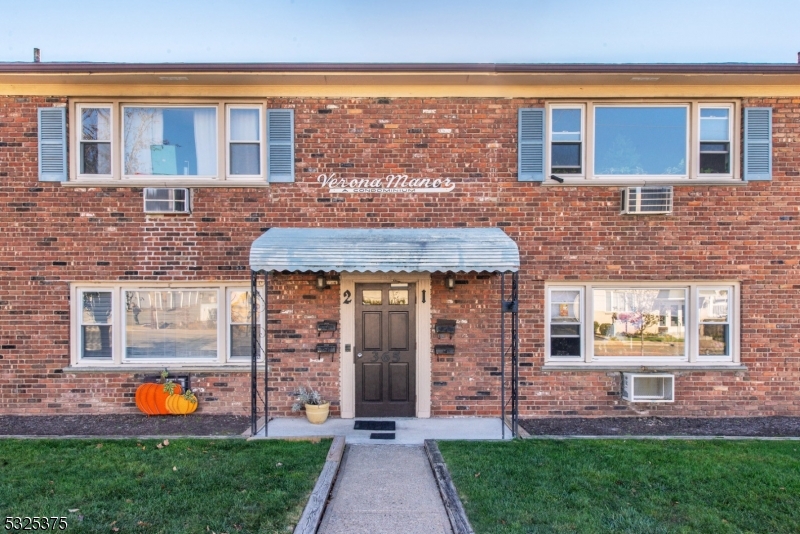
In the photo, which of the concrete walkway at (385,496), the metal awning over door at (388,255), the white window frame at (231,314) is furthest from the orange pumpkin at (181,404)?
the concrete walkway at (385,496)

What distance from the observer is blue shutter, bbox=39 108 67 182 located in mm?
7535

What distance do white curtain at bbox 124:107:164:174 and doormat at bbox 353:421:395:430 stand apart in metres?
5.49

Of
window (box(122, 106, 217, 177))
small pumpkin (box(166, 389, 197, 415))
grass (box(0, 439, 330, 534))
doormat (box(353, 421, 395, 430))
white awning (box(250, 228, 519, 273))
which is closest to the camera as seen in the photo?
grass (box(0, 439, 330, 534))

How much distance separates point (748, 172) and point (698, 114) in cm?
126

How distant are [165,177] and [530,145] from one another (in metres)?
6.18

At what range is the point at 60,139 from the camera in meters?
7.54

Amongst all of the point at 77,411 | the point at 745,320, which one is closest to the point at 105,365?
the point at 77,411

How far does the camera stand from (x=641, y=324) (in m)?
7.88

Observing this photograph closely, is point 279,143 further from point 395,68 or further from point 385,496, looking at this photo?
point 385,496

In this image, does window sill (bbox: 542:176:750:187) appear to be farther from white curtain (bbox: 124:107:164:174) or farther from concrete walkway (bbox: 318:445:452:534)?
white curtain (bbox: 124:107:164:174)

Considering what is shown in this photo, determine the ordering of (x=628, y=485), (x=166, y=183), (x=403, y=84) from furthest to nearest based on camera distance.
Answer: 1. (x=166, y=183)
2. (x=403, y=84)
3. (x=628, y=485)

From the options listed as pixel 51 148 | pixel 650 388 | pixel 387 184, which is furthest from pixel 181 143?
pixel 650 388

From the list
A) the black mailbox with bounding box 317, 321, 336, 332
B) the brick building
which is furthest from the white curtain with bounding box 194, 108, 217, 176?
the black mailbox with bounding box 317, 321, 336, 332

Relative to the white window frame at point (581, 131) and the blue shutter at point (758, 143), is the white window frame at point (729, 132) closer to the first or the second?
the blue shutter at point (758, 143)
